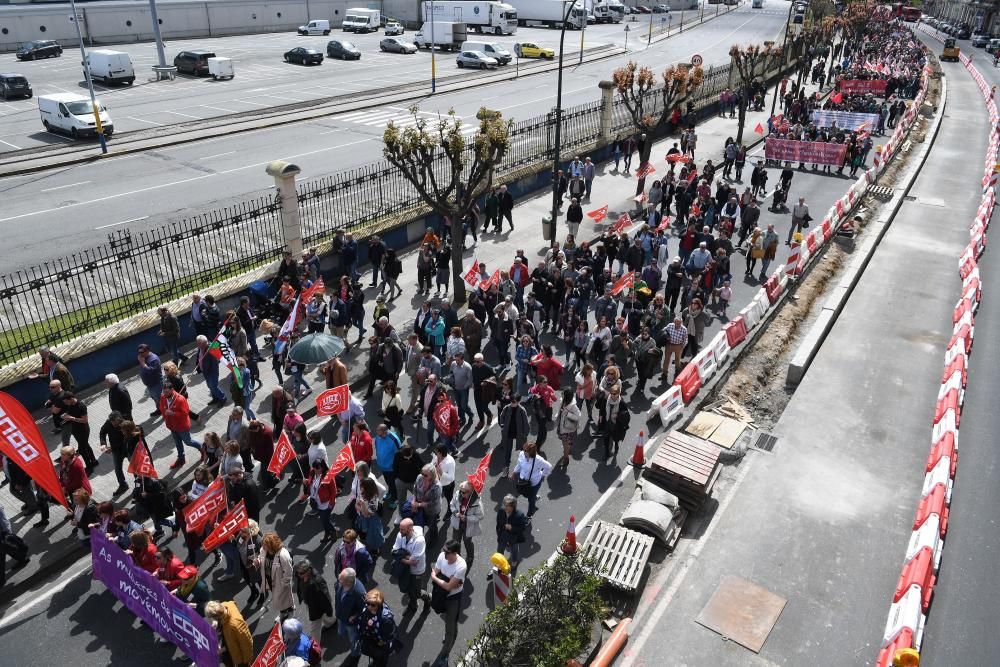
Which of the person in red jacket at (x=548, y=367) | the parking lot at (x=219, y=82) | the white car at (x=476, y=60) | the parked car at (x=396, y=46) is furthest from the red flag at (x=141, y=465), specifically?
the parked car at (x=396, y=46)

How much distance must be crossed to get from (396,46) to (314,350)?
171 feet

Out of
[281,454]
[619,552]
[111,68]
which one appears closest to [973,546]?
[619,552]

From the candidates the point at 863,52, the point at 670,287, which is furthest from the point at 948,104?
the point at 670,287

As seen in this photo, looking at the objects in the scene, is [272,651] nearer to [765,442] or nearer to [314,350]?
[314,350]

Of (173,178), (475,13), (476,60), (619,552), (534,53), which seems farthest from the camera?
(475,13)

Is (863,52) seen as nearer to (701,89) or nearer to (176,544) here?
(701,89)

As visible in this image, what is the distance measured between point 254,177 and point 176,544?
17424 millimetres

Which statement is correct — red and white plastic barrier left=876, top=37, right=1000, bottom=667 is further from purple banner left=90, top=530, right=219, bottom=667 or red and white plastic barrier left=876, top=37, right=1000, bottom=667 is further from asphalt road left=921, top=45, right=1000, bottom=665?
purple banner left=90, top=530, right=219, bottom=667

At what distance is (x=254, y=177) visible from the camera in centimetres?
2502

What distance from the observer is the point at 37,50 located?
50.5m

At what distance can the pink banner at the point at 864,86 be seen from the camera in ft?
145

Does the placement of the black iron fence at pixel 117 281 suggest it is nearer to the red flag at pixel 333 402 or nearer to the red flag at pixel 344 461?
the red flag at pixel 333 402

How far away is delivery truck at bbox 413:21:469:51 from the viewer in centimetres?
5912

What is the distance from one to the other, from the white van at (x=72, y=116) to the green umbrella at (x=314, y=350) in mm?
23529
